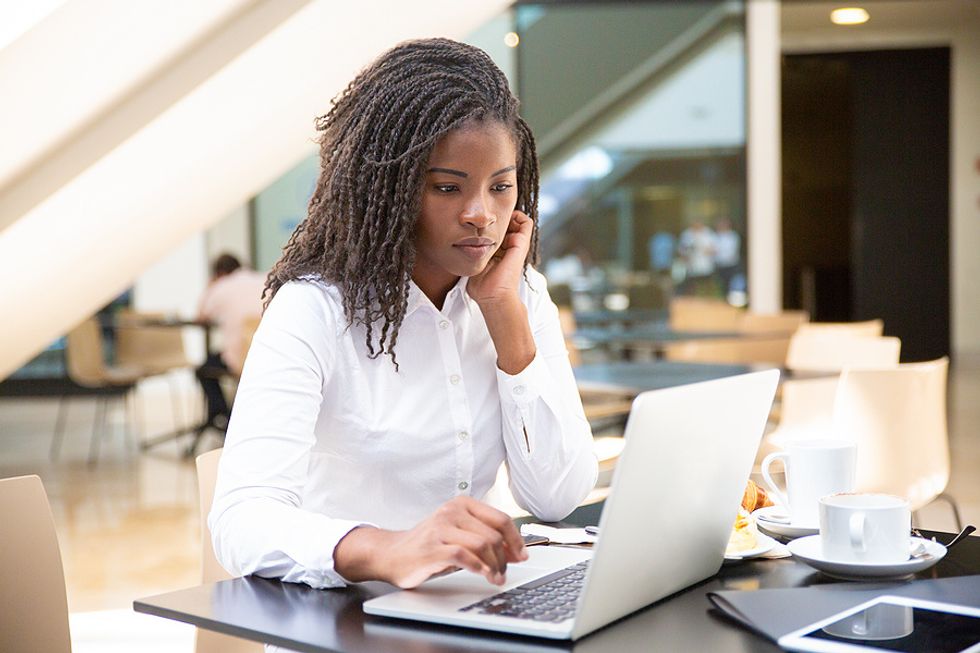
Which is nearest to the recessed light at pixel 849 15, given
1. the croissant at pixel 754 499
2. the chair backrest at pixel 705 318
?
the chair backrest at pixel 705 318

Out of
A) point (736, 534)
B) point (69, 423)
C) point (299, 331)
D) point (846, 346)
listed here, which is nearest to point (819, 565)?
point (736, 534)

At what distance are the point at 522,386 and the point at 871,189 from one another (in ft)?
35.1

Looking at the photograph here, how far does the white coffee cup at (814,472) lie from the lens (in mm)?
1375

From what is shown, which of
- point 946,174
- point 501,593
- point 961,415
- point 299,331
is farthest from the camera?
point 946,174

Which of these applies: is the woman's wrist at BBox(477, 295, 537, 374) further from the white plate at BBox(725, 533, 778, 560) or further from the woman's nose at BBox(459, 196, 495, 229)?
the white plate at BBox(725, 533, 778, 560)

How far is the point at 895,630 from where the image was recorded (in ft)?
3.35

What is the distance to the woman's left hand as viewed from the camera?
5.15 ft

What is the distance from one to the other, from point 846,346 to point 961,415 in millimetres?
3765

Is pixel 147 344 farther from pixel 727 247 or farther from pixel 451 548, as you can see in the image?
pixel 451 548

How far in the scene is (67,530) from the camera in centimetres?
504

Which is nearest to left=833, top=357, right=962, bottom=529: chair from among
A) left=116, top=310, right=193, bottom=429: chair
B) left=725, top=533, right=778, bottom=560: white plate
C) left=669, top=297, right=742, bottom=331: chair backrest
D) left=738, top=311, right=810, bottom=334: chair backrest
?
left=725, top=533, right=778, bottom=560: white plate

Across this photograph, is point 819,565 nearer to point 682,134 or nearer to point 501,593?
point 501,593

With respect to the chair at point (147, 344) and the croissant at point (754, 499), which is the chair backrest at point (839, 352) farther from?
the chair at point (147, 344)

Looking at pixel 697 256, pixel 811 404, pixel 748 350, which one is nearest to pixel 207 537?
pixel 811 404
